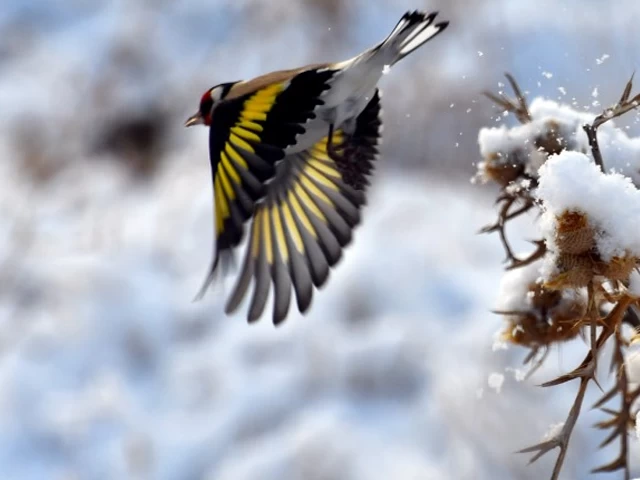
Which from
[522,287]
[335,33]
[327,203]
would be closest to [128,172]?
[335,33]

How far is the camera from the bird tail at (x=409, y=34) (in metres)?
0.83

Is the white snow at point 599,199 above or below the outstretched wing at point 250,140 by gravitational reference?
below

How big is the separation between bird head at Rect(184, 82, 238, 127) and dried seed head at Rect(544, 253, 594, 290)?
559 millimetres

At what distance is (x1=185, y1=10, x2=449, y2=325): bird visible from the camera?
0.86 metres

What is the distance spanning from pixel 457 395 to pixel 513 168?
1359mm

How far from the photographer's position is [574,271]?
48cm

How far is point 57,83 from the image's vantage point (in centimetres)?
277

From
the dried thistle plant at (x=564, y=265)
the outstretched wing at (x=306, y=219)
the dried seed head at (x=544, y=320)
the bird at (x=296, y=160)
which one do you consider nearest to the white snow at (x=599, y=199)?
the dried thistle plant at (x=564, y=265)

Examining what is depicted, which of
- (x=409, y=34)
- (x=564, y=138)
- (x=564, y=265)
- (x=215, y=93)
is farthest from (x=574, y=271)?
(x=215, y=93)

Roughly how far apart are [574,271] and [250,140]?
0.45 metres

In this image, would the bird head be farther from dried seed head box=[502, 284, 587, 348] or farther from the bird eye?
dried seed head box=[502, 284, 587, 348]

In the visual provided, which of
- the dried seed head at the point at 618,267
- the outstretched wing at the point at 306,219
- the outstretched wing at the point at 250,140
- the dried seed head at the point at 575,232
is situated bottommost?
the dried seed head at the point at 618,267

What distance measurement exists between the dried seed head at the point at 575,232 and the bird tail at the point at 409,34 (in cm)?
38

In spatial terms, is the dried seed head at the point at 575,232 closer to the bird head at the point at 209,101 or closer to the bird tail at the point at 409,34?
the bird tail at the point at 409,34
